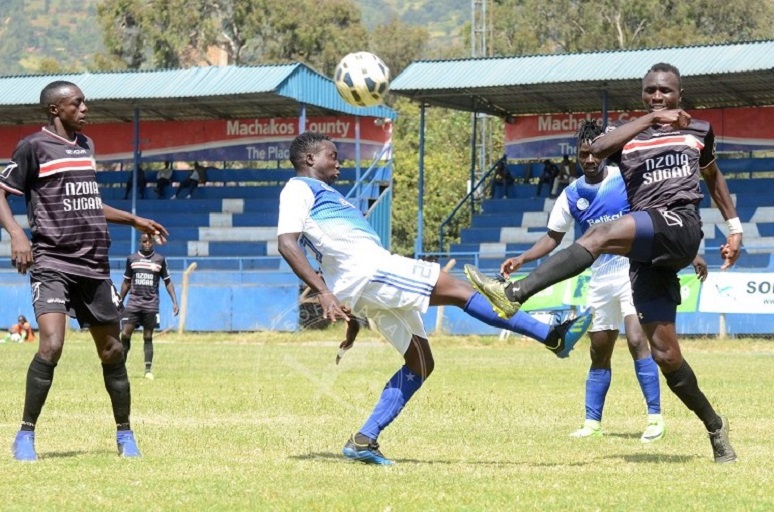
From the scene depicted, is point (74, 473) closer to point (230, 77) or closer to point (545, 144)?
point (230, 77)

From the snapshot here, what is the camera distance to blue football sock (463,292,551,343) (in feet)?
26.7

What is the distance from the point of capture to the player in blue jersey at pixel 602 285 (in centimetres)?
1031

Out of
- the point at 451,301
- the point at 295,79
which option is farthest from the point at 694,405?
the point at 295,79

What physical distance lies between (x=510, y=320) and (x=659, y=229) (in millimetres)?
1072

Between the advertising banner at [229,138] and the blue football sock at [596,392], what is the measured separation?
27087 millimetres

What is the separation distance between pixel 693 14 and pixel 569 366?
1818 inches

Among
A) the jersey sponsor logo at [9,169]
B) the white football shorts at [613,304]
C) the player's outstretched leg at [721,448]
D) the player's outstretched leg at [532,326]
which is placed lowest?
the player's outstretched leg at [721,448]

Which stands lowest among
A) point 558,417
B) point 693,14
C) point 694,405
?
point 558,417

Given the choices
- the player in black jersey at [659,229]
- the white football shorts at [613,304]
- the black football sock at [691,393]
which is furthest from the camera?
the white football shorts at [613,304]

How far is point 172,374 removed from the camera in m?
18.8

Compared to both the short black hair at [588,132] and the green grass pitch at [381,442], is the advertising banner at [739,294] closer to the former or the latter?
the green grass pitch at [381,442]

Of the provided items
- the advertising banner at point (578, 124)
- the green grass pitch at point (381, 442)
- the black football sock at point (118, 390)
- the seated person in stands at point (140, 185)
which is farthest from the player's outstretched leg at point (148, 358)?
the seated person in stands at point (140, 185)

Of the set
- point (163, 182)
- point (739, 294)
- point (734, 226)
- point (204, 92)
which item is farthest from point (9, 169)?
point (163, 182)

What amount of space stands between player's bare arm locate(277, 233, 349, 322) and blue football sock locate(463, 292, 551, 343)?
80 centimetres
